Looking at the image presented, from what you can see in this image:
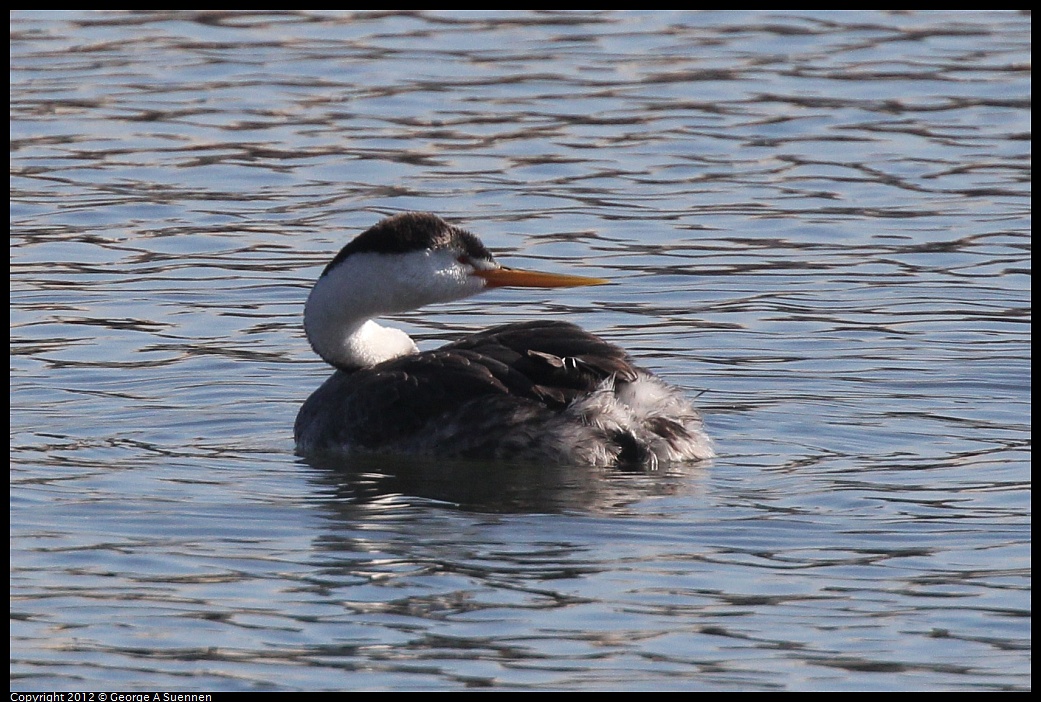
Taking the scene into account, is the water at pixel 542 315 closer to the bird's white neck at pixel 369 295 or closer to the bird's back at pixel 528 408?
the bird's back at pixel 528 408

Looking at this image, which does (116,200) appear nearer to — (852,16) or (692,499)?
(692,499)

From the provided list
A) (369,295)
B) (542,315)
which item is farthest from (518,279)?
(542,315)

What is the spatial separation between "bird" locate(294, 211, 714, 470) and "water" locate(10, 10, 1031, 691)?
0.15 metres

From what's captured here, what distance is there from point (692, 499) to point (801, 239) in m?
5.47

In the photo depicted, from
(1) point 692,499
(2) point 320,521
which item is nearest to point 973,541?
(1) point 692,499

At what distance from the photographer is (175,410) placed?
985 cm

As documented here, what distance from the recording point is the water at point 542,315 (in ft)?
21.5

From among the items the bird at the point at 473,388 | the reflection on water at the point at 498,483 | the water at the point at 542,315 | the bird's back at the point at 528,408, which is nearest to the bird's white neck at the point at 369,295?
the bird at the point at 473,388

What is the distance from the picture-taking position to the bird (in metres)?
8.67

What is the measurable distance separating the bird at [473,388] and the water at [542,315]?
15cm

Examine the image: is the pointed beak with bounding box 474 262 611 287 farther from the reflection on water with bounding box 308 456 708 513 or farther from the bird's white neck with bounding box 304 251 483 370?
the reflection on water with bounding box 308 456 708 513

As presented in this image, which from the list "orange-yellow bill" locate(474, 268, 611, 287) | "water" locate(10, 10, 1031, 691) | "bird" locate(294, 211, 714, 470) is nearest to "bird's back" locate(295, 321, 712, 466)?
"bird" locate(294, 211, 714, 470)

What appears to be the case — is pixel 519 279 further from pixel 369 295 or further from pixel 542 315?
pixel 542 315
